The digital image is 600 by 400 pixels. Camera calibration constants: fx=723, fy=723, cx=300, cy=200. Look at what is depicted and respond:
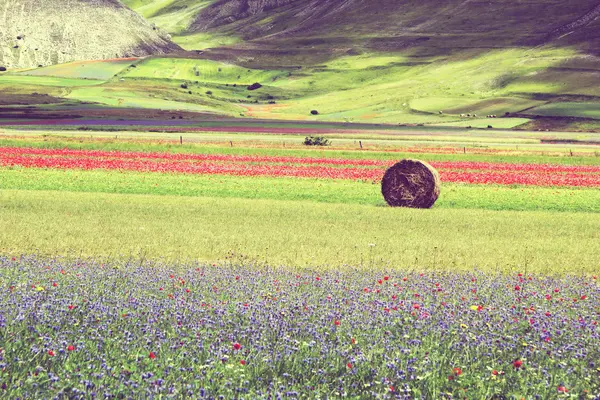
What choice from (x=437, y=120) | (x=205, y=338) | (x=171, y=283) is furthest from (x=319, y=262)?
(x=437, y=120)

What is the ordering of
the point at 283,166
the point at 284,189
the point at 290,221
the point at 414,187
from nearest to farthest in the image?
the point at 290,221
the point at 414,187
the point at 284,189
the point at 283,166

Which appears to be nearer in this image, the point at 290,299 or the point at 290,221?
the point at 290,299

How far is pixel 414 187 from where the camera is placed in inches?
1266

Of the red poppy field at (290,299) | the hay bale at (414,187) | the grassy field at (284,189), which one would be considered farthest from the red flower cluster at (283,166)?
the red poppy field at (290,299)

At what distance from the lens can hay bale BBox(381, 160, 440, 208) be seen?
32.0 meters

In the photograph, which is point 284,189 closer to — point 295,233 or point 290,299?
point 295,233

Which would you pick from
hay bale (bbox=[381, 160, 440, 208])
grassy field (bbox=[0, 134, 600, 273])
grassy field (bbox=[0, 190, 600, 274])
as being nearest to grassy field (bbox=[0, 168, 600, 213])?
grassy field (bbox=[0, 134, 600, 273])

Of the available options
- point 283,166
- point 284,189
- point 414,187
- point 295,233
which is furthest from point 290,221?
point 283,166

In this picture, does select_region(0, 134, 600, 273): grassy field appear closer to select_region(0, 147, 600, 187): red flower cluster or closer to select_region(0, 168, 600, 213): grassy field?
select_region(0, 168, 600, 213): grassy field

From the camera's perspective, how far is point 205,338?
923 cm

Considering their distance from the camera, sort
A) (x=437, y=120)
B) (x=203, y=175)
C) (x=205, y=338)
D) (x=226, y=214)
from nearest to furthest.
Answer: (x=205, y=338), (x=226, y=214), (x=203, y=175), (x=437, y=120)

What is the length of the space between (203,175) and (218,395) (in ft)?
112

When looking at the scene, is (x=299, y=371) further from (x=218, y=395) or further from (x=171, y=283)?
(x=171, y=283)

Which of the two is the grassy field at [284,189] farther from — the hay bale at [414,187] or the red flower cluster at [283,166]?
the red flower cluster at [283,166]
